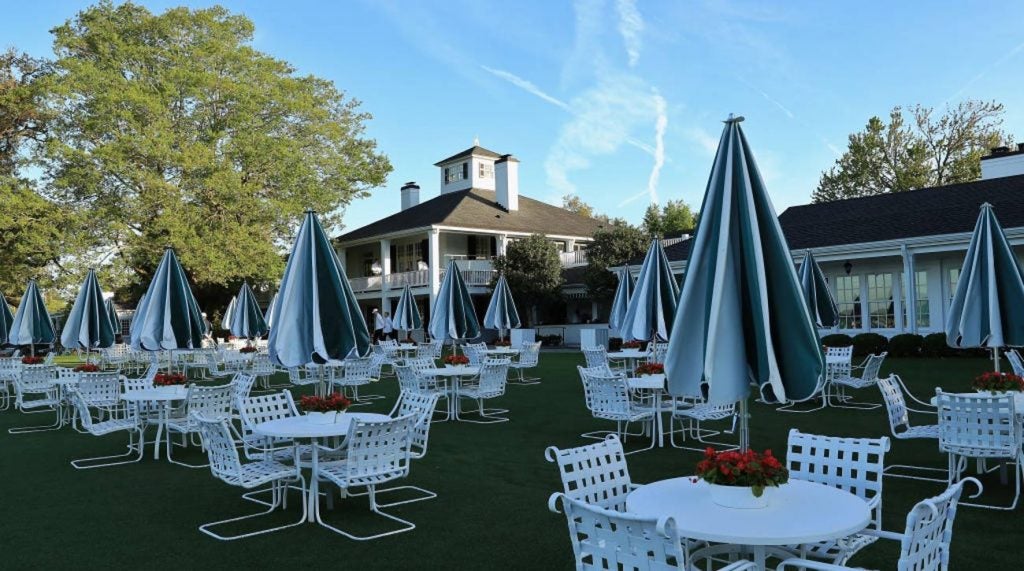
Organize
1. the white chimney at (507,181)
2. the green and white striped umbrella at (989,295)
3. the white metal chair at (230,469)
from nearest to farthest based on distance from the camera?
the white metal chair at (230,469) < the green and white striped umbrella at (989,295) < the white chimney at (507,181)

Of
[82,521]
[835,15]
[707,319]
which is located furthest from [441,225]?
[707,319]

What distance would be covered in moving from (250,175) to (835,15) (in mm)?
24819

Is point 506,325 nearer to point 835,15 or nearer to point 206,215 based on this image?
point 835,15

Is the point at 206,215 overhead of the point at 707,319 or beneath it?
overhead

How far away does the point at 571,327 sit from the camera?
34.9 metres

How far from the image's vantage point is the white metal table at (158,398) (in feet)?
32.1

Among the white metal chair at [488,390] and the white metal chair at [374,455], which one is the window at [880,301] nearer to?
the white metal chair at [488,390]

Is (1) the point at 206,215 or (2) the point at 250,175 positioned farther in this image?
(2) the point at 250,175

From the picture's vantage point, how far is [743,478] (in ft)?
12.8

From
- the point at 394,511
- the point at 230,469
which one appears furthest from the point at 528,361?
the point at 230,469

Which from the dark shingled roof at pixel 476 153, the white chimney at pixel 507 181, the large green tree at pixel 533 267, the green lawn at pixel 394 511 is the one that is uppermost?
the dark shingled roof at pixel 476 153

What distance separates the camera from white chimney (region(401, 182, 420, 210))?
46156 millimetres

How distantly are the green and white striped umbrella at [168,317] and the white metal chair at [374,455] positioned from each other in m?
6.26

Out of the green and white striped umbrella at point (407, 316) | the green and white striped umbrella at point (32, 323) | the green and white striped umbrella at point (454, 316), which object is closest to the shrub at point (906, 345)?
the green and white striped umbrella at point (454, 316)
